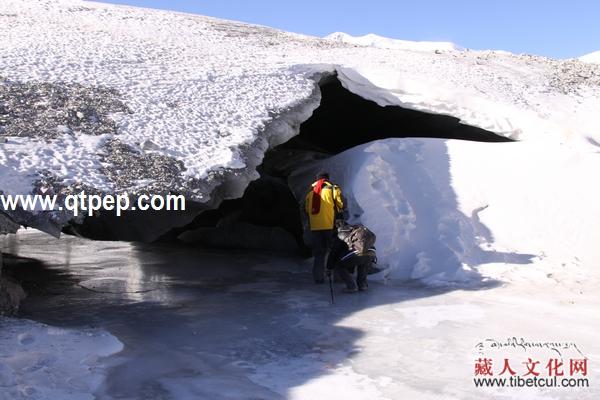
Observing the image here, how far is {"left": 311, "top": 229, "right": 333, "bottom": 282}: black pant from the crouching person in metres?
0.28

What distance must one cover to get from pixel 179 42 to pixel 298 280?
6.10 metres

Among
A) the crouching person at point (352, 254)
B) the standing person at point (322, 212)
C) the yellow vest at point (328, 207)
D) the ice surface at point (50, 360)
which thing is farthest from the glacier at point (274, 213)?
the yellow vest at point (328, 207)

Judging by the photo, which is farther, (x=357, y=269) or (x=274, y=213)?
(x=274, y=213)

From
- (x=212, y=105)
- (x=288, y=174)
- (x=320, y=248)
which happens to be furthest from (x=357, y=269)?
(x=288, y=174)

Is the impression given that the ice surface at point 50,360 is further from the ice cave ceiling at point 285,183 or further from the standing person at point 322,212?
the ice cave ceiling at point 285,183

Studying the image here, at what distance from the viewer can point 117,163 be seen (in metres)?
6.45

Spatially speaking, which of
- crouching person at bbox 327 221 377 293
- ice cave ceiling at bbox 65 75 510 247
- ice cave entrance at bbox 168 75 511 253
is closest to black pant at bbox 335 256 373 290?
crouching person at bbox 327 221 377 293

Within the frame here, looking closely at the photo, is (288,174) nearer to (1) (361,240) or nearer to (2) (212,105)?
(2) (212,105)

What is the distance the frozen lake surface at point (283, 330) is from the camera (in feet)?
13.8

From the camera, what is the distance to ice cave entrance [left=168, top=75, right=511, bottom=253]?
1111cm

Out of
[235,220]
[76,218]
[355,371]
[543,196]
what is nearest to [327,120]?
[235,220]

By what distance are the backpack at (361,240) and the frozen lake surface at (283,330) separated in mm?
511

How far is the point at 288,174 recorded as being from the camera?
10.6m

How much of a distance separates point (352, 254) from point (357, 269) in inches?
13.4
